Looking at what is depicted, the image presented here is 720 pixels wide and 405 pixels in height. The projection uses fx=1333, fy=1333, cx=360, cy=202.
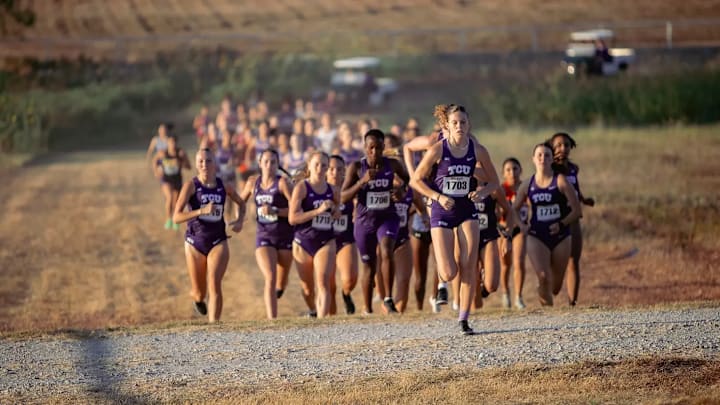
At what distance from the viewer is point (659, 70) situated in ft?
140

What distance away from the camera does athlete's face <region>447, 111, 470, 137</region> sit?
11.3m

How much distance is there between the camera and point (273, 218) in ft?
46.8

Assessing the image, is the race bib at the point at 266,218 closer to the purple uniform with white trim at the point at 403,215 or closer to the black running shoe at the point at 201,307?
the black running shoe at the point at 201,307

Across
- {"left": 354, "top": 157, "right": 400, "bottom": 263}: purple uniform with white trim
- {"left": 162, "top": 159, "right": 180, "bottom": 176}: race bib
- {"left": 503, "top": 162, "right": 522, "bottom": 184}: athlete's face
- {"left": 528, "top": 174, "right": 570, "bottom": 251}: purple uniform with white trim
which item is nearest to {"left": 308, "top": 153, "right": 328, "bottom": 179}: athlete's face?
{"left": 354, "top": 157, "right": 400, "bottom": 263}: purple uniform with white trim

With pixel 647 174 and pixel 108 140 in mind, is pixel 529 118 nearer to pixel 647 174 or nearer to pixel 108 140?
pixel 647 174

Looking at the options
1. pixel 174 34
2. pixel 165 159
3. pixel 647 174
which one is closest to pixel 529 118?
pixel 647 174

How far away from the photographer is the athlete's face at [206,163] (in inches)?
545

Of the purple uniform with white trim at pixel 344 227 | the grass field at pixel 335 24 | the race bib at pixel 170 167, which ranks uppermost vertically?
the grass field at pixel 335 24

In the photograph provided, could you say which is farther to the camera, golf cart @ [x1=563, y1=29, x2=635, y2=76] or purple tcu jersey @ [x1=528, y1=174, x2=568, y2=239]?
golf cart @ [x1=563, y1=29, x2=635, y2=76]

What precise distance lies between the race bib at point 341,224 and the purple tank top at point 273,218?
0.52m

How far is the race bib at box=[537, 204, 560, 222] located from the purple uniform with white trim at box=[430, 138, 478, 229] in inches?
119

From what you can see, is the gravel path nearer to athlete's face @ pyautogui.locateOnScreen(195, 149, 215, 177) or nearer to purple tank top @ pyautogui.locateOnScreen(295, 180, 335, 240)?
purple tank top @ pyautogui.locateOnScreen(295, 180, 335, 240)

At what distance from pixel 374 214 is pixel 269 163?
1261 mm

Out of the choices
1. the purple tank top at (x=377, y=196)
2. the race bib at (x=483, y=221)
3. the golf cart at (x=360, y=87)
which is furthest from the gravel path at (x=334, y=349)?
the golf cart at (x=360, y=87)
